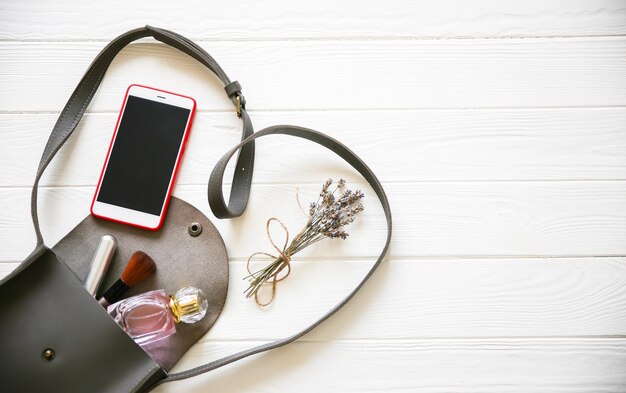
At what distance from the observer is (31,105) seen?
0.82 metres

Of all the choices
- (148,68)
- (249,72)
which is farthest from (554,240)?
(148,68)

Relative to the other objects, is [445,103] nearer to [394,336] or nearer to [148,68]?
[394,336]

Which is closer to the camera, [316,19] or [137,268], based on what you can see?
[137,268]

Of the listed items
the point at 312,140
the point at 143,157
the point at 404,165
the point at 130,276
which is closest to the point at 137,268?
the point at 130,276

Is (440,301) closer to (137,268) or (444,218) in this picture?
(444,218)

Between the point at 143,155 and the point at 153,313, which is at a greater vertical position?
the point at 143,155

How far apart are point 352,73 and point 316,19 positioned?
0.11m

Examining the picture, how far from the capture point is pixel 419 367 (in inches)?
30.2

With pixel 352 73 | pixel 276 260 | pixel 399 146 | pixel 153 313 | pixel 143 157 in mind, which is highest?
pixel 352 73

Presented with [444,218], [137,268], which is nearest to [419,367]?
[444,218]

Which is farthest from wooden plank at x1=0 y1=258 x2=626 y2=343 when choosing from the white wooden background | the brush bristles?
the brush bristles

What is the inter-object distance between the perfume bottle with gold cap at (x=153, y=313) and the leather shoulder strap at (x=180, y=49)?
0.52 feet

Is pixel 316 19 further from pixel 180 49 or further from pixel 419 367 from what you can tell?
pixel 419 367

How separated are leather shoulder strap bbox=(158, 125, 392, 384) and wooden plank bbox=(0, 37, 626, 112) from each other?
6 centimetres
